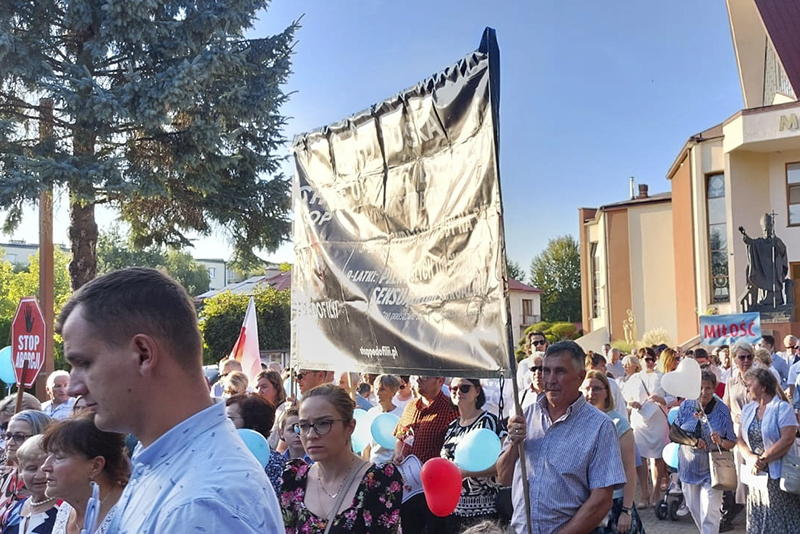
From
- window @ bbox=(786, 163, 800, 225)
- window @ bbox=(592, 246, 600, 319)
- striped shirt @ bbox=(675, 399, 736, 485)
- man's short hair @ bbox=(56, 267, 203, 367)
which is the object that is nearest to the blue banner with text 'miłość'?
striped shirt @ bbox=(675, 399, 736, 485)

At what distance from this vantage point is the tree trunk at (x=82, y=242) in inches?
702

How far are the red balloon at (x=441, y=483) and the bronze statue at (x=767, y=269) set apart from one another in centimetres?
2512

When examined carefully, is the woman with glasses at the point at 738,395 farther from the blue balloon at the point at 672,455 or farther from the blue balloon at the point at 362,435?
the blue balloon at the point at 362,435

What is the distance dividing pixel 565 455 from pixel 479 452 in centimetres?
87

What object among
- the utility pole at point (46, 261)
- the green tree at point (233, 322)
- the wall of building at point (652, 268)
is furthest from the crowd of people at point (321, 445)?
the wall of building at point (652, 268)

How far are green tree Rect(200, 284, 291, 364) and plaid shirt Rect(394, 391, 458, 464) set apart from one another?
24.3 metres

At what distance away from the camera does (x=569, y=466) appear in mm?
4215

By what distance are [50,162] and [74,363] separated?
645 inches

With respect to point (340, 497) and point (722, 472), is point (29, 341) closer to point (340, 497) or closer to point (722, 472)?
point (340, 497)

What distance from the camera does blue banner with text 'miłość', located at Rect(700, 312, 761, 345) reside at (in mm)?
14180

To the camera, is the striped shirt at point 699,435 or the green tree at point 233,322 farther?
the green tree at point 233,322

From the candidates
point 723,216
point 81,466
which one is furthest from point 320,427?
point 723,216

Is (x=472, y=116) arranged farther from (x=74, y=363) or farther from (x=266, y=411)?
(x=74, y=363)

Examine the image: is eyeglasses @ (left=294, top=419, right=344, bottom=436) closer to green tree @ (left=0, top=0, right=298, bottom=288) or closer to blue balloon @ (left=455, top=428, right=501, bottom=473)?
blue balloon @ (left=455, top=428, right=501, bottom=473)
